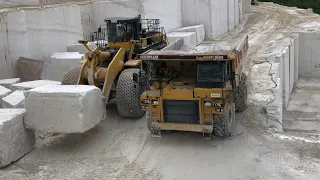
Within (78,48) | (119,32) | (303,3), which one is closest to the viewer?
(119,32)

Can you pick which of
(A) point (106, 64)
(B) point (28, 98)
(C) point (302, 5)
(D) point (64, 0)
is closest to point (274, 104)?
(A) point (106, 64)

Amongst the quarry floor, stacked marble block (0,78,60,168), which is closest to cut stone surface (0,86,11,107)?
stacked marble block (0,78,60,168)

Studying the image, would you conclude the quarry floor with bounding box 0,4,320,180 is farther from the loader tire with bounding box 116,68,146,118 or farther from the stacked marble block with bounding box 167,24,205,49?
the stacked marble block with bounding box 167,24,205,49

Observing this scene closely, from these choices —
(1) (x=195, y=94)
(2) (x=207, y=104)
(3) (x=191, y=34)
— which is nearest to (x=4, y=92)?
(1) (x=195, y=94)

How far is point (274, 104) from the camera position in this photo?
12664 mm

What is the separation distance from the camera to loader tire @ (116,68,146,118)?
10891 mm

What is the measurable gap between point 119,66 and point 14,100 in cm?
275

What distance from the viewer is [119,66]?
11461 millimetres

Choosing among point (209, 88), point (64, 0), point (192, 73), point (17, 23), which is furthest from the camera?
point (64, 0)

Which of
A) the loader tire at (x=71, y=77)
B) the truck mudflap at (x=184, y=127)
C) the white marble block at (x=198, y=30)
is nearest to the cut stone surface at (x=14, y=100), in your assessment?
the loader tire at (x=71, y=77)

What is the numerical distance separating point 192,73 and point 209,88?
1.61 m

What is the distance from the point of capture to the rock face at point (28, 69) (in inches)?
583

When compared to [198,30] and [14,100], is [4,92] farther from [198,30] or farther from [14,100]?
[198,30]

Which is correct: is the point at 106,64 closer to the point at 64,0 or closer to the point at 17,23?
the point at 17,23
